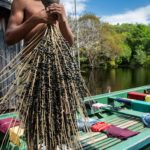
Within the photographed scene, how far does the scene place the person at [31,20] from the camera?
74.4 inches

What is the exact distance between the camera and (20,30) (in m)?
2.05

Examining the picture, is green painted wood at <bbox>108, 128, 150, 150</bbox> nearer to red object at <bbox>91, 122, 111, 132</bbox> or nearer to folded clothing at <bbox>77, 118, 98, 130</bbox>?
folded clothing at <bbox>77, 118, 98, 130</bbox>

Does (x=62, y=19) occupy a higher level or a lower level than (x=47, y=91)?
higher

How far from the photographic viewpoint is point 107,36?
35.2m

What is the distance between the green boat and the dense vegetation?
2207 cm

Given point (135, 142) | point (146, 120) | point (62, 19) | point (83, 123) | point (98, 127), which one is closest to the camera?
point (62, 19)

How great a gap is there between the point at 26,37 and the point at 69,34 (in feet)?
1.05

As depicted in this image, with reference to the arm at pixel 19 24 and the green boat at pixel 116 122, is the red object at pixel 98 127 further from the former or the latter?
the arm at pixel 19 24

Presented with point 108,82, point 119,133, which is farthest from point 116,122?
point 108,82

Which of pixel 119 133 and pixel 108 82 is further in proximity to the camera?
pixel 108 82

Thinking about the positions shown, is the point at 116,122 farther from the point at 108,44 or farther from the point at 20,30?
the point at 108,44

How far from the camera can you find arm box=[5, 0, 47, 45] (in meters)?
1.95

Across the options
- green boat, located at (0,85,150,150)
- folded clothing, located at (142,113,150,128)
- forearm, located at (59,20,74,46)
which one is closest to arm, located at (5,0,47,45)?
forearm, located at (59,20,74,46)

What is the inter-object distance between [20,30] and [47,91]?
1.60 ft
